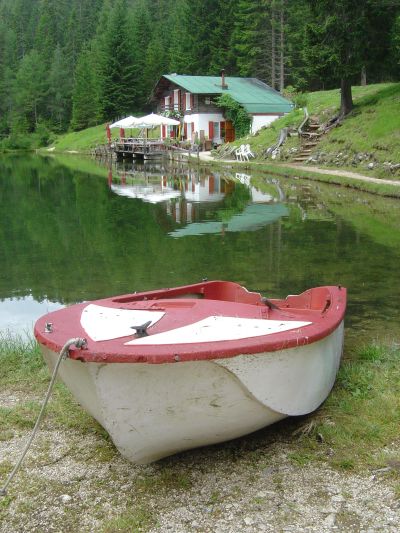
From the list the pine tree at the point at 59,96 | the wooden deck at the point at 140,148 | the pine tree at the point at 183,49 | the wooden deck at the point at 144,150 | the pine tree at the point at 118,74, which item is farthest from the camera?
the pine tree at the point at 59,96

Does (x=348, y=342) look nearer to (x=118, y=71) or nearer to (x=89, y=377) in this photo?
(x=89, y=377)

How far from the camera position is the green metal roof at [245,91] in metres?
47.4

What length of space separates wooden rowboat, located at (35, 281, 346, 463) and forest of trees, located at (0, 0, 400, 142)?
80.3 feet

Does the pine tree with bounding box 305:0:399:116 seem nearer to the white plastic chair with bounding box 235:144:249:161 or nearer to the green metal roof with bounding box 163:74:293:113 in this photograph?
the white plastic chair with bounding box 235:144:249:161

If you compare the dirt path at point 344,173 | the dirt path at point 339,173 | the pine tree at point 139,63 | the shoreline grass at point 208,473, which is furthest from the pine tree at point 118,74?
the shoreline grass at point 208,473

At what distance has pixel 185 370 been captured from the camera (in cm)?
396

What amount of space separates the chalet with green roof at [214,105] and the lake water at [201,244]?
20.9 metres

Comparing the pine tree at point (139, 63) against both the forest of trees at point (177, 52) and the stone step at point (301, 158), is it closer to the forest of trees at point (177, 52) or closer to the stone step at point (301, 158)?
the forest of trees at point (177, 52)

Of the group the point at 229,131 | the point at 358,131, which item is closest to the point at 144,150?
the point at 229,131

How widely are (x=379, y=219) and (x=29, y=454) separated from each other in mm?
14624

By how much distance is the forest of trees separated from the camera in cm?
2844

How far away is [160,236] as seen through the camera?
16.3 m

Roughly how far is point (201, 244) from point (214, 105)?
3657 centimetres

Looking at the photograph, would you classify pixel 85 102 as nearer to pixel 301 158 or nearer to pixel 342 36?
pixel 301 158
